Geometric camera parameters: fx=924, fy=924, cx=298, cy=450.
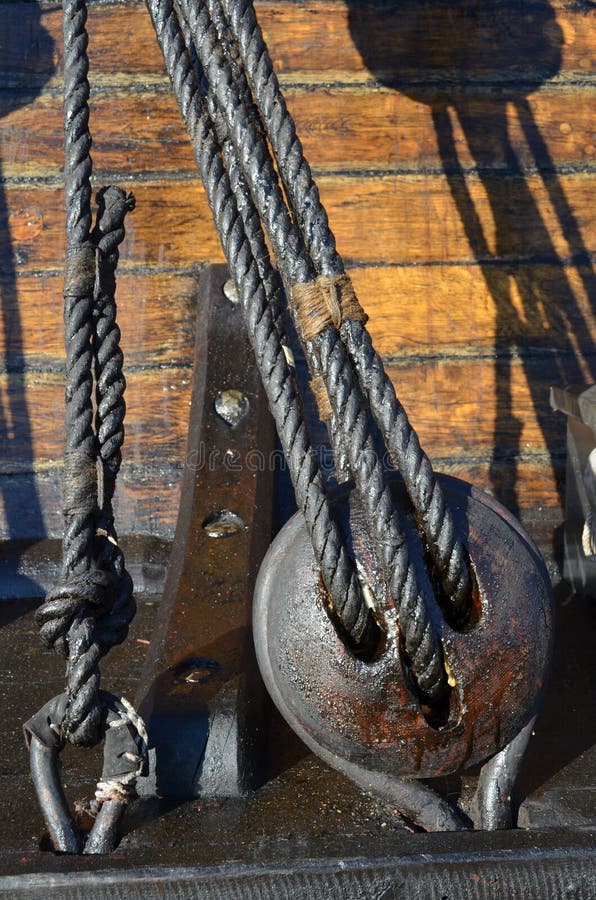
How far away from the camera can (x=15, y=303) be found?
89.2 inches

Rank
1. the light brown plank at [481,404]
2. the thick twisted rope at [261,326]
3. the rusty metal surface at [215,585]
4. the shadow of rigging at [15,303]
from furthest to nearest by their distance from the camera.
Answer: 1. the light brown plank at [481,404]
2. the shadow of rigging at [15,303]
3. the rusty metal surface at [215,585]
4. the thick twisted rope at [261,326]

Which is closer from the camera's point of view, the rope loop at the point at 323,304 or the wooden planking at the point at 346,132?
the rope loop at the point at 323,304

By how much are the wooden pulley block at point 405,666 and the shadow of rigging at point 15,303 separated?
1161mm

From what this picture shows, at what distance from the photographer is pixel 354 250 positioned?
2.31 meters

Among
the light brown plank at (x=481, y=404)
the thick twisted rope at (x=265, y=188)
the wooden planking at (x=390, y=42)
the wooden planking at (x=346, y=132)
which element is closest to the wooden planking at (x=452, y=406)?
the light brown plank at (x=481, y=404)

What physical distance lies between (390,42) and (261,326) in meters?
1.30

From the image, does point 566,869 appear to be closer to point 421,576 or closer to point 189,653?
point 421,576

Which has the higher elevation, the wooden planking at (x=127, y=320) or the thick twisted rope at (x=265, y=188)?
the thick twisted rope at (x=265, y=188)

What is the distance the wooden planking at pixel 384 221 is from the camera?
7.42 feet

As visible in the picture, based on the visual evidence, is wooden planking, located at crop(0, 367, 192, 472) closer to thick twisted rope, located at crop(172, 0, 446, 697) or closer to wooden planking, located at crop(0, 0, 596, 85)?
wooden planking, located at crop(0, 0, 596, 85)

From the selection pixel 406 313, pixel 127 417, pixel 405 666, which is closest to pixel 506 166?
pixel 406 313

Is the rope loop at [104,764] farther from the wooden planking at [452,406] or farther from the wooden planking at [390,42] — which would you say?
the wooden planking at [390,42]

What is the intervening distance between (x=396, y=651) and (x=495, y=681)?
139 millimetres

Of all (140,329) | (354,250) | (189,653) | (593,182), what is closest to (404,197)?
(354,250)
